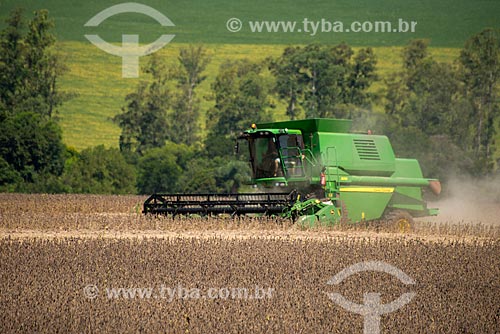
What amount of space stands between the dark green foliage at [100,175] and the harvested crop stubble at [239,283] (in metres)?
27.7

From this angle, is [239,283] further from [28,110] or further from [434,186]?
[28,110]

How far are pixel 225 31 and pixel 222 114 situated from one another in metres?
35.4

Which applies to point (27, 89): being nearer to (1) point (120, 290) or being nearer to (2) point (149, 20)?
(2) point (149, 20)

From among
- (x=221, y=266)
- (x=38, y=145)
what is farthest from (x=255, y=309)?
(x=38, y=145)

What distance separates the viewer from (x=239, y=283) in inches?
429

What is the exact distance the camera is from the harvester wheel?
65.6ft

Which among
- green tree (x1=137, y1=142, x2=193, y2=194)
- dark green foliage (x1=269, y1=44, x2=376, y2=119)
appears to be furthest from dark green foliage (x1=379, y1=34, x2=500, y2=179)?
green tree (x1=137, y1=142, x2=193, y2=194)

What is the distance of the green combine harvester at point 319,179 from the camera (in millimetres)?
19234

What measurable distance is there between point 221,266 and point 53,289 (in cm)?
280

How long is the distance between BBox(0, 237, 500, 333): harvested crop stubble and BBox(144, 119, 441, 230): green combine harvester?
12.1ft

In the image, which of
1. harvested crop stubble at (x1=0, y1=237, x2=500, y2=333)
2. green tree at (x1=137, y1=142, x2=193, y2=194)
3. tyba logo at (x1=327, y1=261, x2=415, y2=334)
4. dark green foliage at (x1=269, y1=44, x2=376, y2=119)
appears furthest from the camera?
dark green foliage at (x1=269, y1=44, x2=376, y2=119)

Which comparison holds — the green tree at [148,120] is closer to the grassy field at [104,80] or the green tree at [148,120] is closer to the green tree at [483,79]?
the grassy field at [104,80]

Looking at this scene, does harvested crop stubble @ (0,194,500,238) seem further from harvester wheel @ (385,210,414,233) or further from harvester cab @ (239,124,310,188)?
harvester cab @ (239,124,310,188)

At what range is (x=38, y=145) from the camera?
42.0m
